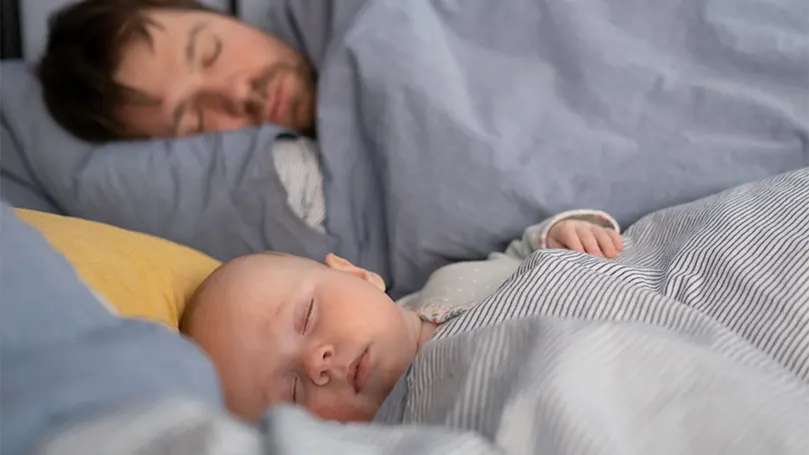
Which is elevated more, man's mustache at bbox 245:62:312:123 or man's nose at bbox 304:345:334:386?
man's mustache at bbox 245:62:312:123

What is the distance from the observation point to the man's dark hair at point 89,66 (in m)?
1.19

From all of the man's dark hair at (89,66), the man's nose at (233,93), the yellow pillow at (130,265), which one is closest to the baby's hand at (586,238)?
the yellow pillow at (130,265)

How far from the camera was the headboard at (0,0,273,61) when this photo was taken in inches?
52.0

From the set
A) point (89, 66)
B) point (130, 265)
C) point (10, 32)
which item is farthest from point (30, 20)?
point (130, 265)

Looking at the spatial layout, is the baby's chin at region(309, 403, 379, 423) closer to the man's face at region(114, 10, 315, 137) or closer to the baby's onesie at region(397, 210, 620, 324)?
the baby's onesie at region(397, 210, 620, 324)

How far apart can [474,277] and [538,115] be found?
0.28 metres

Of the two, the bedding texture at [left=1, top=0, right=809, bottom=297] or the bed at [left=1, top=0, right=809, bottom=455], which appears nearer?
the bed at [left=1, top=0, right=809, bottom=455]

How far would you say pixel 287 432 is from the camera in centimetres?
40

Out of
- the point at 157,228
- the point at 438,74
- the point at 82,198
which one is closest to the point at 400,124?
the point at 438,74

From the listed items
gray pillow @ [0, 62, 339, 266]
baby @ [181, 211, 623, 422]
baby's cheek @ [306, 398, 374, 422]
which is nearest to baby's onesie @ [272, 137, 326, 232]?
gray pillow @ [0, 62, 339, 266]

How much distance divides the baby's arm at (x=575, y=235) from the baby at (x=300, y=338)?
0.25 m

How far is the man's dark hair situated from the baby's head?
552 millimetres

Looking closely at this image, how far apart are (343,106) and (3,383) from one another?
0.77 metres

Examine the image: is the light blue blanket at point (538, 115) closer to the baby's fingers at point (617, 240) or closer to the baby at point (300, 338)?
the baby's fingers at point (617, 240)
